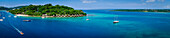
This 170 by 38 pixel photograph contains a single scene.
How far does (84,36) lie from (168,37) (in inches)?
526

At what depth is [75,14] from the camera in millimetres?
67438

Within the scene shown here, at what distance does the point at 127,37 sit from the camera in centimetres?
2198

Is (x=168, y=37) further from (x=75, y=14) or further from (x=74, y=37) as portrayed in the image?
Answer: (x=75, y=14)

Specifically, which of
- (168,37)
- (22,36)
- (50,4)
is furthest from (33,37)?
(50,4)

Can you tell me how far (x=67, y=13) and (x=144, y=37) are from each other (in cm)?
4906

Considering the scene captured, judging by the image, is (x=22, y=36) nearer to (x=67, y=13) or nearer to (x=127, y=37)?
(x=127, y=37)

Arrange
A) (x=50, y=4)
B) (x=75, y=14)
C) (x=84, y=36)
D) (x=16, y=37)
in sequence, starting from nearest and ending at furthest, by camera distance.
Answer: (x=16, y=37), (x=84, y=36), (x=75, y=14), (x=50, y=4)

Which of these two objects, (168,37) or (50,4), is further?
(50,4)

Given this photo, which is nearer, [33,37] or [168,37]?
[33,37]

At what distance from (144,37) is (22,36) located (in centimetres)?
1888

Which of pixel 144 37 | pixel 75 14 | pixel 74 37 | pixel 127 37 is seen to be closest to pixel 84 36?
pixel 74 37

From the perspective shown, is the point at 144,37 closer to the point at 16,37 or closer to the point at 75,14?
the point at 16,37

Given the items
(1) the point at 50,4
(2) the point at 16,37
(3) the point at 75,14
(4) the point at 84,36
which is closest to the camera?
(2) the point at 16,37

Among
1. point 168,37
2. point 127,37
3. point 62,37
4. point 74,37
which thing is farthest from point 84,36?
point 168,37
